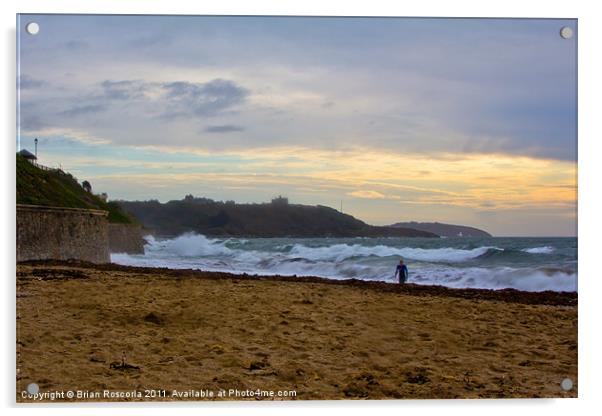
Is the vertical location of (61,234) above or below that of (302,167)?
below

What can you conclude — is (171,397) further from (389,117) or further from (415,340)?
(389,117)

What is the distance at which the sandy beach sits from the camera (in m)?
5.74

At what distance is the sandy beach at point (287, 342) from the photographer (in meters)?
5.74

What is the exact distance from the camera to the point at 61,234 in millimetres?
9430

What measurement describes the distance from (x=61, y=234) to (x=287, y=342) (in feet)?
14.3

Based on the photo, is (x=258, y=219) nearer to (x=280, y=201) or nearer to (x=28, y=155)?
(x=280, y=201)

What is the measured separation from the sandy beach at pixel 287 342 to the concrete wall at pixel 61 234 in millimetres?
348

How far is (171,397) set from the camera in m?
5.66

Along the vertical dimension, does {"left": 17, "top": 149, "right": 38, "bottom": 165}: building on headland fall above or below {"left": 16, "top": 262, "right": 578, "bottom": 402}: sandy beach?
above

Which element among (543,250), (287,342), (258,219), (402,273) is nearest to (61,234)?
(258,219)

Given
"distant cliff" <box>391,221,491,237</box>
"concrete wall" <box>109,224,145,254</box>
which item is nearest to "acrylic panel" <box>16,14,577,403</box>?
"distant cliff" <box>391,221,491,237</box>

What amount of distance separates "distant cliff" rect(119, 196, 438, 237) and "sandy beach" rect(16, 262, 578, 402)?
0.84 metres

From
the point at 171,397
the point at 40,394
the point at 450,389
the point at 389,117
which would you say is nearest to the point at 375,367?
the point at 450,389

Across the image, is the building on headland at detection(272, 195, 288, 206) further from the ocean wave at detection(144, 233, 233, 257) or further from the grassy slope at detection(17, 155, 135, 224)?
the grassy slope at detection(17, 155, 135, 224)
